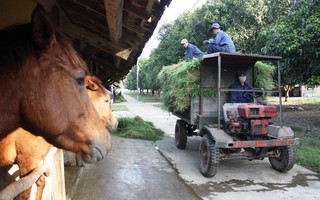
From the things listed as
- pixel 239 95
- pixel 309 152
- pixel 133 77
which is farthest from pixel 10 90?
pixel 133 77

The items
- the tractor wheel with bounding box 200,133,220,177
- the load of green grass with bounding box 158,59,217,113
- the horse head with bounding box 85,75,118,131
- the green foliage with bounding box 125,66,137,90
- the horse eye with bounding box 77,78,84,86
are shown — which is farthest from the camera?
the green foliage with bounding box 125,66,137,90

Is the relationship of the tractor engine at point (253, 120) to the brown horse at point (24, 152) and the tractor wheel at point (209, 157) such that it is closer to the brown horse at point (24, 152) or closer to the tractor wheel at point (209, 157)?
the tractor wheel at point (209, 157)

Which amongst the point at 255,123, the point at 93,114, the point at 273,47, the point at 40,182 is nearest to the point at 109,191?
the point at 40,182

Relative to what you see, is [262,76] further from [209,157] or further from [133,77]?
[133,77]

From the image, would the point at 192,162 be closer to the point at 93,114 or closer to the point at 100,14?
the point at 100,14

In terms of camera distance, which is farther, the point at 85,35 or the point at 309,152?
the point at 309,152

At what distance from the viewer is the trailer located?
6383mm

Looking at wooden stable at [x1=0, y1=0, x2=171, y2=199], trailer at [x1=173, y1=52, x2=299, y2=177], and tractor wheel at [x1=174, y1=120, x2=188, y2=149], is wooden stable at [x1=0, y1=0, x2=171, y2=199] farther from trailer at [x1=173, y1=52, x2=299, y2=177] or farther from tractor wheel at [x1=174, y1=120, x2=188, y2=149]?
tractor wheel at [x1=174, y1=120, x2=188, y2=149]

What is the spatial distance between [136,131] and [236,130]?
19.3 feet

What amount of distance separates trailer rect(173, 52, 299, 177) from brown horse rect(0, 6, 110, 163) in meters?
5.00

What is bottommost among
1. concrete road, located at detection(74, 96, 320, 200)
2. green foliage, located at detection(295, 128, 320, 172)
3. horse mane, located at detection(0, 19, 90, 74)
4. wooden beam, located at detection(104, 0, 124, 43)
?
concrete road, located at detection(74, 96, 320, 200)

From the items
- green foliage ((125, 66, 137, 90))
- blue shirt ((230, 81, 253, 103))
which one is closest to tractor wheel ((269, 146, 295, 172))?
blue shirt ((230, 81, 253, 103))

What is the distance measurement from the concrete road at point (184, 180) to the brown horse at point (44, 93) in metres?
4.07

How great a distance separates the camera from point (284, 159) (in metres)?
6.82
